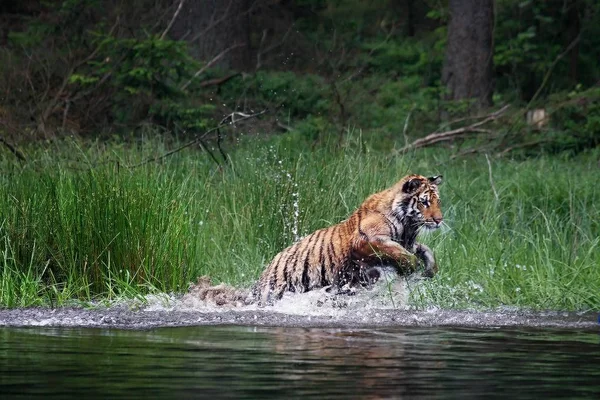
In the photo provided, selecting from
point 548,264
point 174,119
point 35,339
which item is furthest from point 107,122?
point 35,339

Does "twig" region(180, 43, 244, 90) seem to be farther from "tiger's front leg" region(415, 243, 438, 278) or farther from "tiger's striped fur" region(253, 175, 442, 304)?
"tiger's front leg" region(415, 243, 438, 278)

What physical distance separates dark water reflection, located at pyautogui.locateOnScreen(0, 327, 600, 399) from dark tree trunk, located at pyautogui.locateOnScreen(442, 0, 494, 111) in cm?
1346

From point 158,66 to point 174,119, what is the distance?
898 millimetres

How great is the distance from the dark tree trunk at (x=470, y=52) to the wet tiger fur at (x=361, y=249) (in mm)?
11865

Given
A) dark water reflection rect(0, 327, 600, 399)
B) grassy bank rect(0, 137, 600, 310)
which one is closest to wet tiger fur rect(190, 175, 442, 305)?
grassy bank rect(0, 137, 600, 310)

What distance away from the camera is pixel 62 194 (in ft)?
31.4

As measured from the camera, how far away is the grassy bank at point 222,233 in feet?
30.9

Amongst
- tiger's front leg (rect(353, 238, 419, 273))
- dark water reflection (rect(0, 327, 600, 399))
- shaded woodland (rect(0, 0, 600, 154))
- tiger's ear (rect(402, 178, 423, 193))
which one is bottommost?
dark water reflection (rect(0, 327, 600, 399))

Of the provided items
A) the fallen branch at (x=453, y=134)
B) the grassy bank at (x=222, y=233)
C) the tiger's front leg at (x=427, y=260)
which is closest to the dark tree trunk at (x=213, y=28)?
the fallen branch at (x=453, y=134)

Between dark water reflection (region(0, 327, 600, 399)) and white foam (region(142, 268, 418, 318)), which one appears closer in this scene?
dark water reflection (region(0, 327, 600, 399))

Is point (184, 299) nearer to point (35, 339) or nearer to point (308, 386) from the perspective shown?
point (35, 339)

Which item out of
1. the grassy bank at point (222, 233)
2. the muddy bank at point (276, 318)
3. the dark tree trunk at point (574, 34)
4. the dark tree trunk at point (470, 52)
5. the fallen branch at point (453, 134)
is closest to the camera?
the muddy bank at point (276, 318)

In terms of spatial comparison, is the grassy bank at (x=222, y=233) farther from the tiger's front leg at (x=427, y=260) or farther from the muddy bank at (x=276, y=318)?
the muddy bank at (x=276, y=318)

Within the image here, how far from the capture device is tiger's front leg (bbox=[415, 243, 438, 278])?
927 centimetres
